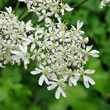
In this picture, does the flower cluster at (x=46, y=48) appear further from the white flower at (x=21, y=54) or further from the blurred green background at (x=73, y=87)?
the blurred green background at (x=73, y=87)

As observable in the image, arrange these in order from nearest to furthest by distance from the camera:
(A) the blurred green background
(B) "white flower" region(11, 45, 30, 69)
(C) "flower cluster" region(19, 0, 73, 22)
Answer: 1. (B) "white flower" region(11, 45, 30, 69)
2. (C) "flower cluster" region(19, 0, 73, 22)
3. (A) the blurred green background

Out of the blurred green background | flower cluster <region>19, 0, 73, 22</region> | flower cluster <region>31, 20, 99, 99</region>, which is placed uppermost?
flower cluster <region>19, 0, 73, 22</region>

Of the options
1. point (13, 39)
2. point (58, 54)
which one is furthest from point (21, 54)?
point (58, 54)

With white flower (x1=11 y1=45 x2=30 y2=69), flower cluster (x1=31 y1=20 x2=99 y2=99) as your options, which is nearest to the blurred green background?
flower cluster (x1=31 y1=20 x2=99 y2=99)

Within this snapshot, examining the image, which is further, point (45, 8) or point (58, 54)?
point (45, 8)

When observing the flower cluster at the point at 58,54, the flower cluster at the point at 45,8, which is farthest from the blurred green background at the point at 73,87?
the flower cluster at the point at 58,54

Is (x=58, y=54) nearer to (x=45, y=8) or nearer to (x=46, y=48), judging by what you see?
(x=46, y=48)

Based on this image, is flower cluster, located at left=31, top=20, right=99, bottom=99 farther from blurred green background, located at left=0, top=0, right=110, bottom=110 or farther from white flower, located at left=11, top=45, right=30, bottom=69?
blurred green background, located at left=0, top=0, right=110, bottom=110

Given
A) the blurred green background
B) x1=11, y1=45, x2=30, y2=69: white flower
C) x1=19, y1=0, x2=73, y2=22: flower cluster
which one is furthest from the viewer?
the blurred green background
